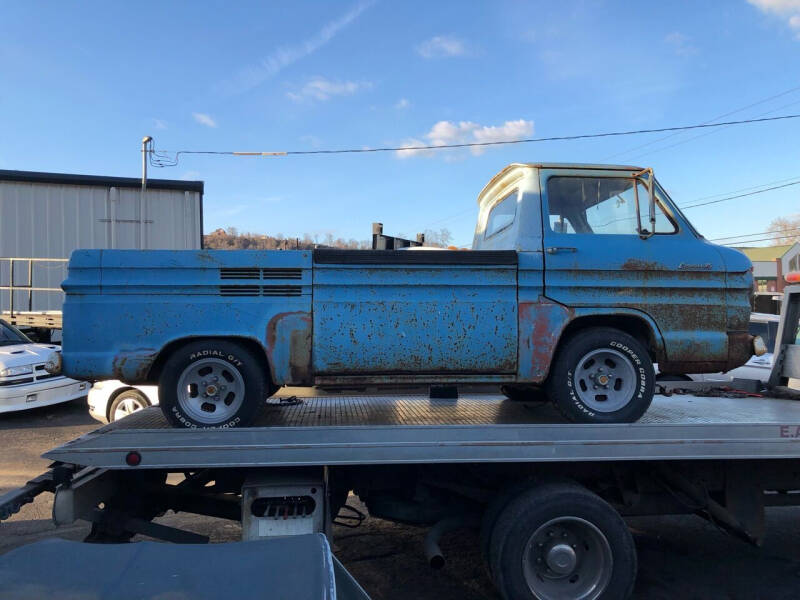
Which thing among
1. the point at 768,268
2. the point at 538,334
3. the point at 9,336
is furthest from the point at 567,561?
the point at 768,268

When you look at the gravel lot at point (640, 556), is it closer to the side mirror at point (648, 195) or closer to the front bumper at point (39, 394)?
the side mirror at point (648, 195)

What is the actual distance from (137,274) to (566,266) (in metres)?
3.06

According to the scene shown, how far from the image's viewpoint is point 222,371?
152 inches

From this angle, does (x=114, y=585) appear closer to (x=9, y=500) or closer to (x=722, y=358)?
(x=9, y=500)

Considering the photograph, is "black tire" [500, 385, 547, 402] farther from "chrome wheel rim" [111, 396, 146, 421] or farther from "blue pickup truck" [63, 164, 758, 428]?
"chrome wheel rim" [111, 396, 146, 421]

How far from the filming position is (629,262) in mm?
4043

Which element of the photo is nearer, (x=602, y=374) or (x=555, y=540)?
(x=555, y=540)

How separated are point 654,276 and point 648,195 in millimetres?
622

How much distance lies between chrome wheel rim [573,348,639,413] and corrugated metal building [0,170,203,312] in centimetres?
1490

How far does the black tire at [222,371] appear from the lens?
375cm

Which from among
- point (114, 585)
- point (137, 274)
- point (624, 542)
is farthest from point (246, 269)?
point (624, 542)

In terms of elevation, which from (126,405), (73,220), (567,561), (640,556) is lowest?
(640,556)

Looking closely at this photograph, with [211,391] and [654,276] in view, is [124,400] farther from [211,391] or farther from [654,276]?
[654,276]

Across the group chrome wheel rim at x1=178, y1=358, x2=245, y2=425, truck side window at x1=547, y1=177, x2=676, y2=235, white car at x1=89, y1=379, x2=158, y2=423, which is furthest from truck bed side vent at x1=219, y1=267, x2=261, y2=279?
white car at x1=89, y1=379, x2=158, y2=423
